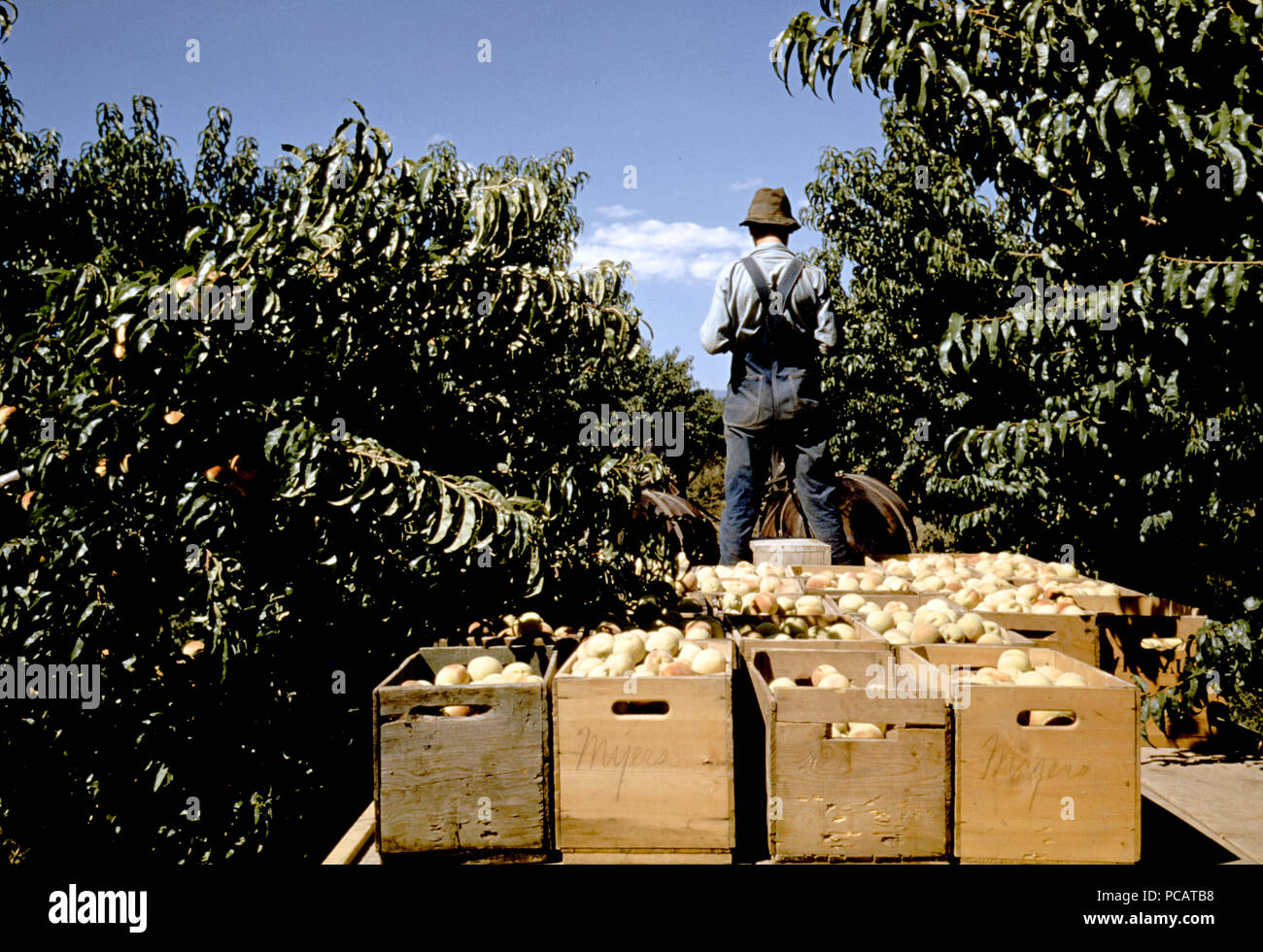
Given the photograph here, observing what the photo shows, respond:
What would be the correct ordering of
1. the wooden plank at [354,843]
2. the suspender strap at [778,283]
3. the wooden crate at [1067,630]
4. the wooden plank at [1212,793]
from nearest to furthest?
1. the wooden plank at [354,843]
2. the wooden plank at [1212,793]
3. the wooden crate at [1067,630]
4. the suspender strap at [778,283]

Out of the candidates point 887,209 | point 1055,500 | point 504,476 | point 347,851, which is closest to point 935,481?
point 1055,500

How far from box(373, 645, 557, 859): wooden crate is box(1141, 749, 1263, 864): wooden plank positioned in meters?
1.99

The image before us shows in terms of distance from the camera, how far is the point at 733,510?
19.8ft

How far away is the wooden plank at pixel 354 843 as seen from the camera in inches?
101

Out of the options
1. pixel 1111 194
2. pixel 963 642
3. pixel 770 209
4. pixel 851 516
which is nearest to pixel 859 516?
pixel 851 516

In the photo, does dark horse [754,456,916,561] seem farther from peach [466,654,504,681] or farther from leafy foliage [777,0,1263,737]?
peach [466,654,504,681]

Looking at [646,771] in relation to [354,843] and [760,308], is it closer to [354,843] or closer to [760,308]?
[354,843]

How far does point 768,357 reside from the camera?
585 cm

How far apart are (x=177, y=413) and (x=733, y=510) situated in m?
3.72

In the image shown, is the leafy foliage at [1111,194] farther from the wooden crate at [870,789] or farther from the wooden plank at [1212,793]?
the wooden crate at [870,789]

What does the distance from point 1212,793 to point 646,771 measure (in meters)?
2.10

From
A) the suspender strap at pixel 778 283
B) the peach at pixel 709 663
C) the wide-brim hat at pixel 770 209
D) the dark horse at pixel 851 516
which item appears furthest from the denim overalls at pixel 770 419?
the peach at pixel 709 663

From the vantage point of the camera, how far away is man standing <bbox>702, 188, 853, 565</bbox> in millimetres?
5684
